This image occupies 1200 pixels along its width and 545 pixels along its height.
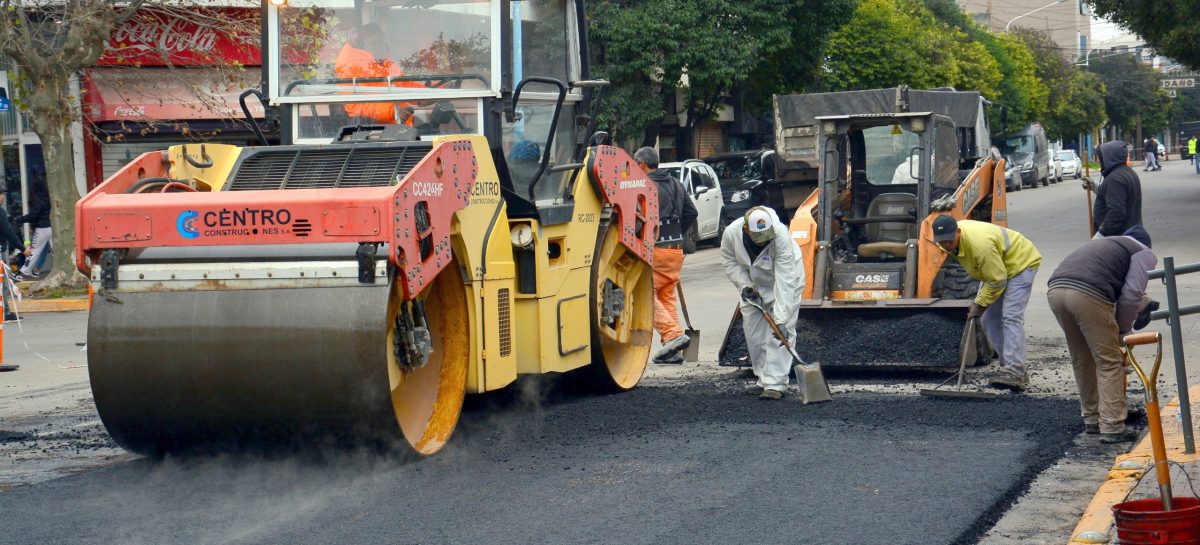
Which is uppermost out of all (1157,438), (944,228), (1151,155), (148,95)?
(148,95)

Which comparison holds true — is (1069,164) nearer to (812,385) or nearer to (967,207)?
(967,207)

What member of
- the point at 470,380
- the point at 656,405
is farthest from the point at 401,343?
the point at 656,405

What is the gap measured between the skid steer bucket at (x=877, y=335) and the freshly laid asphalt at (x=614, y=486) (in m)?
1.39

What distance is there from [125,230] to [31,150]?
19.0 meters

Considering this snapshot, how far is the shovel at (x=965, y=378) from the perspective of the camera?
8.53 m

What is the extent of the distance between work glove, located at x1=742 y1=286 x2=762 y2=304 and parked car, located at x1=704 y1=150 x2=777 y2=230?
1253 centimetres

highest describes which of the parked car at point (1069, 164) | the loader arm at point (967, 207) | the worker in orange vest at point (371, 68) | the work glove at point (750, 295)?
the worker in orange vest at point (371, 68)

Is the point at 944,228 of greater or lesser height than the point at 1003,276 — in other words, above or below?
above

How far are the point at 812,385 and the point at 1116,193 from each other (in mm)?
2593

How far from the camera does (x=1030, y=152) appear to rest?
4403 cm

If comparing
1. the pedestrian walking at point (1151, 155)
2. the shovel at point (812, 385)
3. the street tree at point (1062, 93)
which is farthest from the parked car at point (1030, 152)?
the shovel at point (812, 385)

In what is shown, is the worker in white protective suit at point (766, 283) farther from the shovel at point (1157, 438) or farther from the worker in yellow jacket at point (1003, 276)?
the shovel at point (1157, 438)

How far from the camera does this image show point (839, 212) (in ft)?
39.3

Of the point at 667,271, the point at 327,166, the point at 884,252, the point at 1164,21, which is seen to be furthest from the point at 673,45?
the point at 327,166
